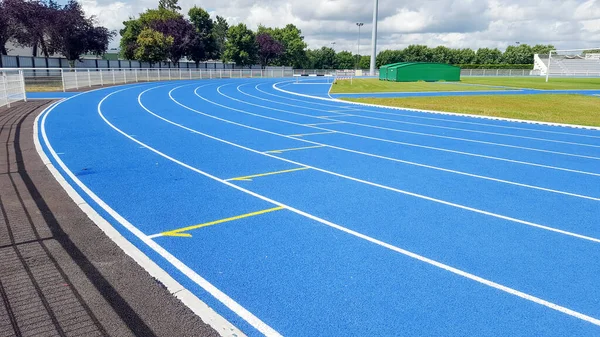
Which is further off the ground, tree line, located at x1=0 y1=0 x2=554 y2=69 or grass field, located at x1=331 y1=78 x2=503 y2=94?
tree line, located at x1=0 y1=0 x2=554 y2=69

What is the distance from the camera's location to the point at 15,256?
16.8 feet

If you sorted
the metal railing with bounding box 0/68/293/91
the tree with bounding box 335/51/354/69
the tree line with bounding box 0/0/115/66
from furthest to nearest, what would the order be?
the tree with bounding box 335/51/354/69, the tree line with bounding box 0/0/115/66, the metal railing with bounding box 0/68/293/91

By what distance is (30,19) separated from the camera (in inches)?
1859

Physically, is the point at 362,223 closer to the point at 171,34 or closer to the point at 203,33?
the point at 171,34

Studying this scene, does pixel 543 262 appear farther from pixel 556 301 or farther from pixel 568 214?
pixel 568 214

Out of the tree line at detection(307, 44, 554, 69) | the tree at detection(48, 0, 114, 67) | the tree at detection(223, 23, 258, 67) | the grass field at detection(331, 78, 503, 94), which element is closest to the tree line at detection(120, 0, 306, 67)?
the tree at detection(223, 23, 258, 67)

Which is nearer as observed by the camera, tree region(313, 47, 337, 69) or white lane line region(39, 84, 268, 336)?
white lane line region(39, 84, 268, 336)

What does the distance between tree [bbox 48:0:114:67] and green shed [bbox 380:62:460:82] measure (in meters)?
36.4

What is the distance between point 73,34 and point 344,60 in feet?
231

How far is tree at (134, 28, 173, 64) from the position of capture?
186 ft

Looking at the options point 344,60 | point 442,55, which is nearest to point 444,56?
point 442,55

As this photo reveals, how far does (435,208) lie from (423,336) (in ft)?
12.3

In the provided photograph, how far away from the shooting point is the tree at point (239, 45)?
71938 millimetres

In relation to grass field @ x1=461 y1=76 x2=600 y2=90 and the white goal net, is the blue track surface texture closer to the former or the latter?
grass field @ x1=461 y1=76 x2=600 y2=90
